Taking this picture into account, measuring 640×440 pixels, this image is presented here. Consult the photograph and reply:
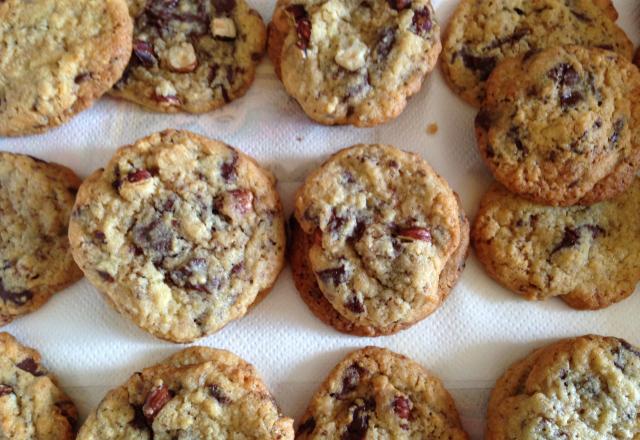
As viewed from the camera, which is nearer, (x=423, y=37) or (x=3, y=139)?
(x=423, y=37)

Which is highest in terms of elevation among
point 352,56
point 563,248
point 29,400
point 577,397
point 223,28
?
point 352,56

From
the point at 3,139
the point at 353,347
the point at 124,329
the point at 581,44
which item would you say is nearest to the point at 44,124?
the point at 3,139

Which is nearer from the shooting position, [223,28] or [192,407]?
[192,407]

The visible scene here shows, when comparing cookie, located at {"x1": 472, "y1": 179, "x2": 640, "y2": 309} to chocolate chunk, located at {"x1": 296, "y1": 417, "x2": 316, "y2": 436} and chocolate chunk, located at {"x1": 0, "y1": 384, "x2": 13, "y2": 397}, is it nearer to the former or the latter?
chocolate chunk, located at {"x1": 296, "y1": 417, "x2": 316, "y2": 436}

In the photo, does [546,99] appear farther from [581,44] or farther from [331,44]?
[331,44]

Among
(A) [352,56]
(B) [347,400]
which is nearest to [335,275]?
(B) [347,400]

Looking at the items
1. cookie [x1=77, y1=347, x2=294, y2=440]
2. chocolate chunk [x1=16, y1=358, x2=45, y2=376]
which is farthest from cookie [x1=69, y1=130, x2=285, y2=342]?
chocolate chunk [x1=16, y1=358, x2=45, y2=376]

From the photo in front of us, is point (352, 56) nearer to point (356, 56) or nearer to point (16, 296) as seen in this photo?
point (356, 56)
